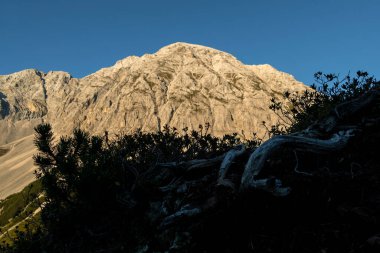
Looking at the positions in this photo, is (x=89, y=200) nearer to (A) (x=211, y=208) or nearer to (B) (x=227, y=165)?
(B) (x=227, y=165)

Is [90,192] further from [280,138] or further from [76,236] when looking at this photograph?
[280,138]

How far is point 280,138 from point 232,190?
7.71 ft

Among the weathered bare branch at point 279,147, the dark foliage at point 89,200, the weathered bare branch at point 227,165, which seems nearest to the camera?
the weathered bare branch at point 279,147

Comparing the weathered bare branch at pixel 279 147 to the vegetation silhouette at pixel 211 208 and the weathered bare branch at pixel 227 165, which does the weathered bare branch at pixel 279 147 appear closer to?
the vegetation silhouette at pixel 211 208

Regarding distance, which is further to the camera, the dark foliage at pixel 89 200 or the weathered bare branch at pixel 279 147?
the dark foliage at pixel 89 200

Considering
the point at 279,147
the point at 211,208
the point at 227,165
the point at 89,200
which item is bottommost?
the point at 211,208

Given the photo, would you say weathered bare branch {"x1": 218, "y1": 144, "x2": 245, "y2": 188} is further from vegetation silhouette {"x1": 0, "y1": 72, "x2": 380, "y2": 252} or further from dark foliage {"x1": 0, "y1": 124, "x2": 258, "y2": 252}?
dark foliage {"x1": 0, "y1": 124, "x2": 258, "y2": 252}

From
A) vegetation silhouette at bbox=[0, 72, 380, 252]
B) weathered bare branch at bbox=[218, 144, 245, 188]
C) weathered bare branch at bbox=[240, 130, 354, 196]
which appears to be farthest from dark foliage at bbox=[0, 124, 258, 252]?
weathered bare branch at bbox=[240, 130, 354, 196]

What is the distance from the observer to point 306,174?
10.9m

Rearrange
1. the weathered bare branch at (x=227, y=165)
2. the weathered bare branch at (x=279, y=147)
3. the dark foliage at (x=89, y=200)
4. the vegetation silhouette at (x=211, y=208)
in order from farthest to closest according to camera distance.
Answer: the dark foliage at (x=89, y=200) < the weathered bare branch at (x=227, y=165) < the weathered bare branch at (x=279, y=147) < the vegetation silhouette at (x=211, y=208)

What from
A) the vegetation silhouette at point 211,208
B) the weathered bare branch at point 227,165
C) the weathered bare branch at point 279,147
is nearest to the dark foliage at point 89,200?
Answer: the vegetation silhouette at point 211,208

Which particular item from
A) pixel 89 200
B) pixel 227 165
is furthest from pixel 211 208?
pixel 89 200

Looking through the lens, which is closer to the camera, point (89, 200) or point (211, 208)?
point (211, 208)

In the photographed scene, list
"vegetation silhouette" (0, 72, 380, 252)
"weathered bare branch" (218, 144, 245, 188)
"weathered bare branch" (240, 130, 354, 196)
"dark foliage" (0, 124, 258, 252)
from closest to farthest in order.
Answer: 1. "vegetation silhouette" (0, 72, 380, 252)
2. "weathered bare branch" (240, 130, 354, 196)
3. "weathered bare branch" (218, 144, 245, 188)
4. "dark foliage" (0, 124, 258, 252)
